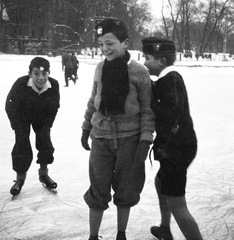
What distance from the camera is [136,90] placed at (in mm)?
2402

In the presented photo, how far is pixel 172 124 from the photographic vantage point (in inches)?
89.9

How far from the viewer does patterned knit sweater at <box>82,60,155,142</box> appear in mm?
2381

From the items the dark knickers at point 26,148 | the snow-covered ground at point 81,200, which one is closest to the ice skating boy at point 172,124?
the snow-covered ground at point 81,200

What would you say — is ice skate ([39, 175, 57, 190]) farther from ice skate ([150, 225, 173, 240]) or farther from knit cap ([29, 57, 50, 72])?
ice skate ([150, 225, 173, 240])

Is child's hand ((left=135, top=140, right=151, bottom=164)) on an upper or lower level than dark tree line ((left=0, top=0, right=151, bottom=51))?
lower

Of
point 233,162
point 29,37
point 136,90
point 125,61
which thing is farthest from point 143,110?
point 29,37

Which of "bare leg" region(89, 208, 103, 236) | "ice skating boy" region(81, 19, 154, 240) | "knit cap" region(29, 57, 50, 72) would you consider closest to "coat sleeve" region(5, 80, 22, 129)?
Answer: "knit cap" region(29, 57, 50, 72)

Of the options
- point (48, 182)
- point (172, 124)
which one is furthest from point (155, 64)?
point (48, 182)

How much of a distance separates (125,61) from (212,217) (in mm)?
1709

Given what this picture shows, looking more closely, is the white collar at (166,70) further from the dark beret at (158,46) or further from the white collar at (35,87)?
the white collar at (35,87)

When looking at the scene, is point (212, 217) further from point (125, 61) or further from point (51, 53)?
point (51, 53)

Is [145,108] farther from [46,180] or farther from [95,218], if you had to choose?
[46,180]

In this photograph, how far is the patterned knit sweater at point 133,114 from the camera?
2381mm

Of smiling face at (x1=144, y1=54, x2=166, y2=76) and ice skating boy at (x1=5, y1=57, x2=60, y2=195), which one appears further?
ice skating boy at (x1=5, y1=57, x2=60, y2=195)
